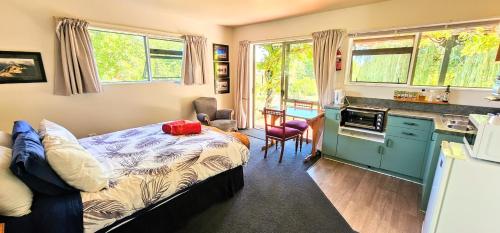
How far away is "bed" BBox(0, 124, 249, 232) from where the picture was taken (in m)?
1.34

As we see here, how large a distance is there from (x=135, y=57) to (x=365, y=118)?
3.69 m

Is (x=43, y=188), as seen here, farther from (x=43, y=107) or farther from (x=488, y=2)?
(x=488, y=2)

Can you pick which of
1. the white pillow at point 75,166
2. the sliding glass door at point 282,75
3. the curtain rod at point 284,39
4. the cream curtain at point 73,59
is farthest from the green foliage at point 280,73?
the white pillow at point 75,166

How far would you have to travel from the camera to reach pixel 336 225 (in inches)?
77.9

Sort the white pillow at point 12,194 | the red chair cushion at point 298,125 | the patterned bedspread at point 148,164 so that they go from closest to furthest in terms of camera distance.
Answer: the white pillow at point 12,194, the patterned bedspread at point 148,164, the red chair cushion at point 298,125

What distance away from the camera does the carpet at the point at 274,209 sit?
6.41ft

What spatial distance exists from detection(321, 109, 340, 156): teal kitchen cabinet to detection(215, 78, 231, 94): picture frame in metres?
2.45

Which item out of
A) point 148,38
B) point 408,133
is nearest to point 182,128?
point 148,38

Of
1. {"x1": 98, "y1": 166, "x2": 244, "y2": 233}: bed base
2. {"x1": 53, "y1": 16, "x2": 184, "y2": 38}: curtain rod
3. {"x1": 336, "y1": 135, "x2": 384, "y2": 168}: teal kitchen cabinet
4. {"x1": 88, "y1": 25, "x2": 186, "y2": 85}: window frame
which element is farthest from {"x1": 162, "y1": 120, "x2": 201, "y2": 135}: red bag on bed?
{"x1": 336, "y1": 135, "x2": 384, "y2": 168}: teal kitchen cabinet

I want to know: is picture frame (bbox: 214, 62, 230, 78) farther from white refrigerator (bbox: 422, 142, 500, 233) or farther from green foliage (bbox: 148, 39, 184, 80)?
white refrigerator (bbox: 422, 142, 500, 233)

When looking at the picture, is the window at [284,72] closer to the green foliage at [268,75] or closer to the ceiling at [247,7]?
the green foliage at [268,75]

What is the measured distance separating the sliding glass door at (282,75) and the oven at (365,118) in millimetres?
992

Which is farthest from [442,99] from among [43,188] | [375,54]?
[43,188]

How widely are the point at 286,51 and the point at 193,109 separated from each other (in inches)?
86.9
